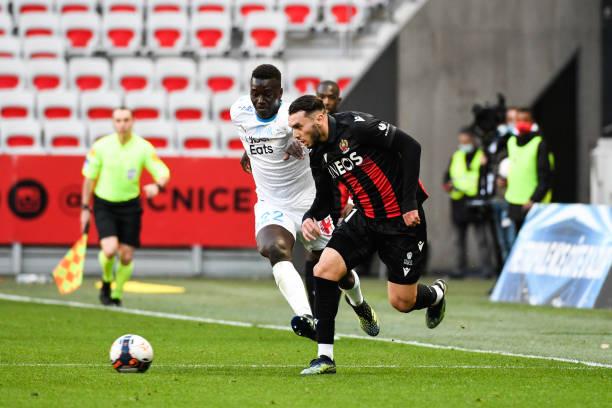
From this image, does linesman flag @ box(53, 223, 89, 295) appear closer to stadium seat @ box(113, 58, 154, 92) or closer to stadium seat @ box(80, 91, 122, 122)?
stadium seat @ box(80, 91, 122, 122)

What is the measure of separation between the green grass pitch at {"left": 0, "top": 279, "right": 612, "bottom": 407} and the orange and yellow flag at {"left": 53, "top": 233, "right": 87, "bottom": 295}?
75 cm

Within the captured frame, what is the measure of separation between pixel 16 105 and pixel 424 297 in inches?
542

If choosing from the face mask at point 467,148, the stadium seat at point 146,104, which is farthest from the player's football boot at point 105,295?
the face mask at point 467,148

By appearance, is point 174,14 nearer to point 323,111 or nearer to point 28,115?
point 28,115

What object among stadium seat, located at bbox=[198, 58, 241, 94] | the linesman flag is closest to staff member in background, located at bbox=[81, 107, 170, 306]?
the linesman flag

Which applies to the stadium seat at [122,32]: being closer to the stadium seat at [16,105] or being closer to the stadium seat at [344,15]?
the stadium seat at [16,105]

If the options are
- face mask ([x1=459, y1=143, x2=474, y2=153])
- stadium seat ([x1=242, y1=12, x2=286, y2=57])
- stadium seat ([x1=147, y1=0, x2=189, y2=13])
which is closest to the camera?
face mask ([x1=459, y1=143, x2=474, y2=153])

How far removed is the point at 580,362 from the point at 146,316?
5.59 m

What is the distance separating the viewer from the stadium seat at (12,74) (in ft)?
76.6

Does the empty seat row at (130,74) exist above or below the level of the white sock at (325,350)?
above

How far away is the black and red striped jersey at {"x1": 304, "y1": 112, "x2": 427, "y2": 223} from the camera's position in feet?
29.8

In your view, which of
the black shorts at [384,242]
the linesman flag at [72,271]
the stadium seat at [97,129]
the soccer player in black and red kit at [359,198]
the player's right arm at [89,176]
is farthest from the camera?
the stadium seat at [97,129]

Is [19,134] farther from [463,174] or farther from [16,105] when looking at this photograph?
[463,174]

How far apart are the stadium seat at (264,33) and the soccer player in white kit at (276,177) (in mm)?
12852
